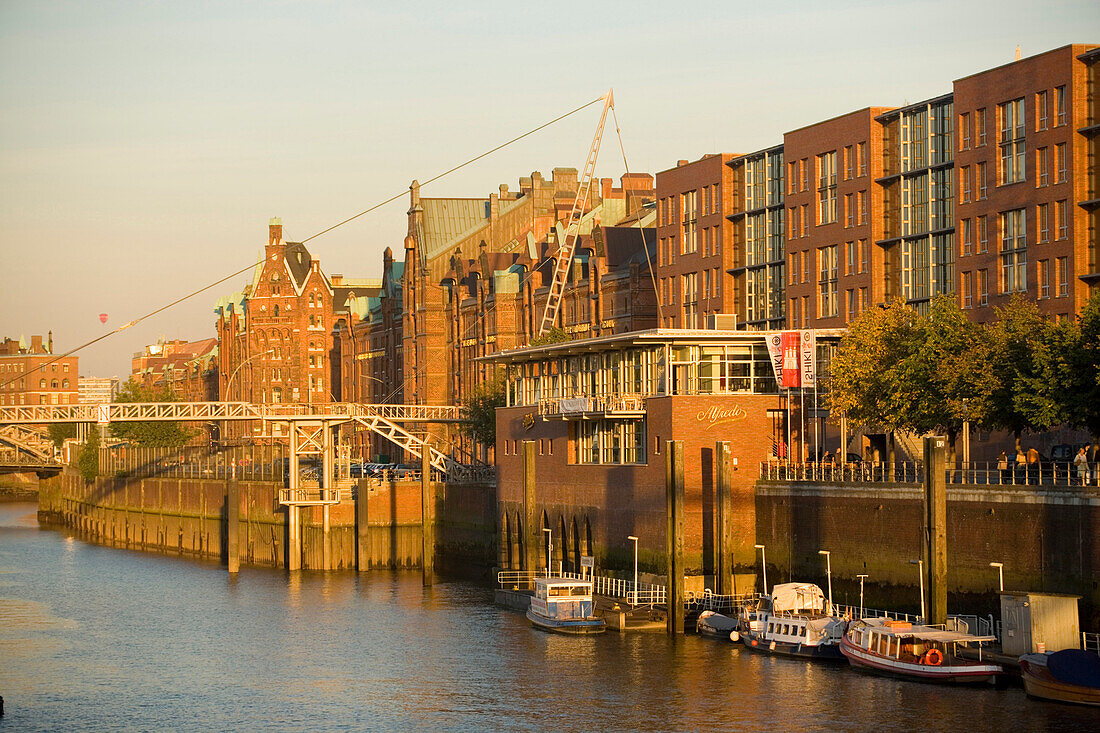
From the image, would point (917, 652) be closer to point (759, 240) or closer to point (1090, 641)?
point (1090, 641)

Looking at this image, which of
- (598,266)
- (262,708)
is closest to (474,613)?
(262,708)

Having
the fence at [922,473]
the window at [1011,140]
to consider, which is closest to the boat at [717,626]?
the fence at [922,473]

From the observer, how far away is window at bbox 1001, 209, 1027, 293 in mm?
95812

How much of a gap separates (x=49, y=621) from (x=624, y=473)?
32.6 m

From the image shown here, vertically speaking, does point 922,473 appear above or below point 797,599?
above

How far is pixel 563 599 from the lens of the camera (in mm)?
81000

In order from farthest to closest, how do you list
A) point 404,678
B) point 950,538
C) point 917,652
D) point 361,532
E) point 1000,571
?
point 361,532 → point 404,678 → point 950,538 → point 1000,571 → point 917,652

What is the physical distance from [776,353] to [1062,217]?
64.3 ft

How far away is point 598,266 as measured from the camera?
144250 millimetres

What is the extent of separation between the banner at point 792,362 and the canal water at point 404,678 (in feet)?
52.8

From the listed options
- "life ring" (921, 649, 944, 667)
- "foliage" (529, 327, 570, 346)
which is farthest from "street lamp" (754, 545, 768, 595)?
"foliage" (529, 327, 570, 346)

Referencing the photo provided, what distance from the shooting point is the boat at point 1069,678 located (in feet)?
187

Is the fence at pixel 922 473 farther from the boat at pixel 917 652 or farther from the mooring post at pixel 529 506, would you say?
the mooring post at pixel 529 506

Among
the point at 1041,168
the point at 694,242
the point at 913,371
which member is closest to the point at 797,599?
the point at 913,371
